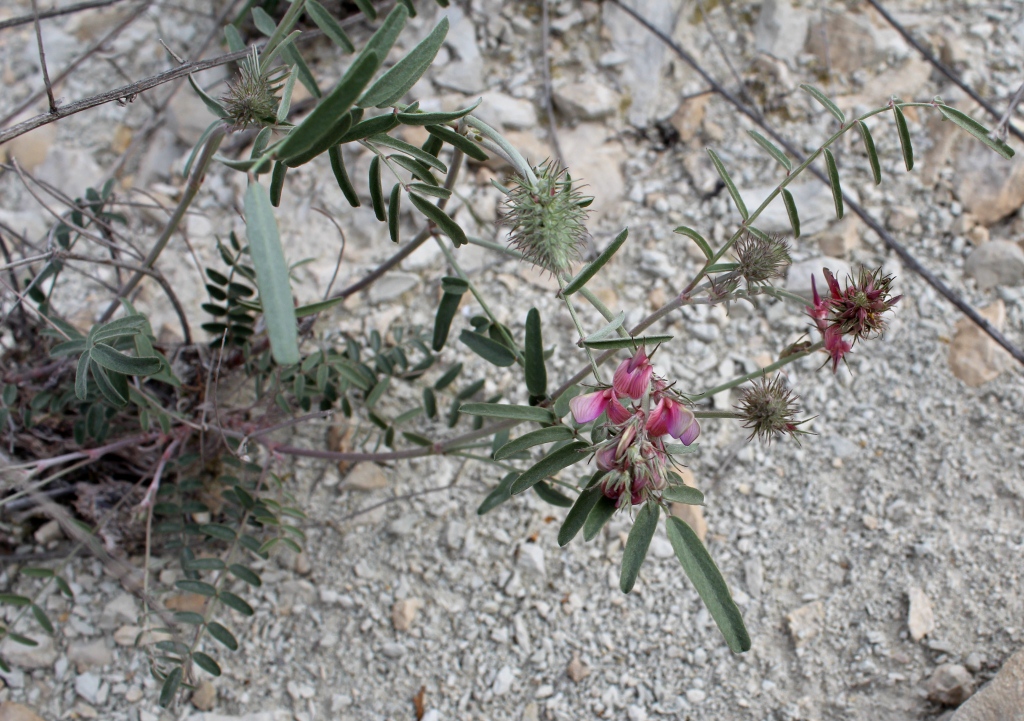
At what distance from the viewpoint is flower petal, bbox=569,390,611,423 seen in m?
1.23

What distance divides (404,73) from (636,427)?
0.74 m

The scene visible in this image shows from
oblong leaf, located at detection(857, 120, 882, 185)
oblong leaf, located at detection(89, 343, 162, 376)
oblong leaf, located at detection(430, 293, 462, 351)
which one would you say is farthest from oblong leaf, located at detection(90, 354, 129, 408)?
oblong leaf, located at detection(857, 120, 882, 185)

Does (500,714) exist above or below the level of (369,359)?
below

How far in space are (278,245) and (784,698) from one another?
1.51m

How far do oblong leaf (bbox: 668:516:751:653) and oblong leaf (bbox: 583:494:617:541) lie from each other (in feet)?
0.36

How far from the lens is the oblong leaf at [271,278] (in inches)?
39.3

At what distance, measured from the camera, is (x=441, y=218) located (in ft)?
4.98

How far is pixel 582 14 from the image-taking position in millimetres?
2984

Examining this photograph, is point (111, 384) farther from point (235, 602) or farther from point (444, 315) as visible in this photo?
point (444, 315)

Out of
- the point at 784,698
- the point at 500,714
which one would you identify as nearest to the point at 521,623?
the point at 500,714

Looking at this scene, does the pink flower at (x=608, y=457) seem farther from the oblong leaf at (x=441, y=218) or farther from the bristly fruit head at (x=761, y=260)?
the oblong leaf at (x=441, y=218)

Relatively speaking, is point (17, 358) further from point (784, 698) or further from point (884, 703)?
point (884, 703)

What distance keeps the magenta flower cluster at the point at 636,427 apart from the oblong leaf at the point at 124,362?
82 centimetres

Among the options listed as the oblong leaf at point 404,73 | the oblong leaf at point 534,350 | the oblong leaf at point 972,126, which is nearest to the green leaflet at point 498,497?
the oblong leaf at point 534,350
